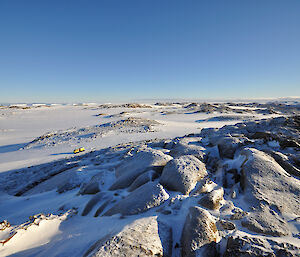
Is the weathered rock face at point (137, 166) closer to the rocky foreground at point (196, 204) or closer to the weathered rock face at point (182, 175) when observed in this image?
the rocky foreground at point (196, 204)

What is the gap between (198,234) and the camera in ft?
6.35

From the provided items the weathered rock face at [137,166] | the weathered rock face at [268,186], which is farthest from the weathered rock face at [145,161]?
the weathered rock face at [268,186]

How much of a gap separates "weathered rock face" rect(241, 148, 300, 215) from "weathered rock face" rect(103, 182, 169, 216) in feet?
4.66

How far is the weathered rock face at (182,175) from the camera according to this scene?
3055mm

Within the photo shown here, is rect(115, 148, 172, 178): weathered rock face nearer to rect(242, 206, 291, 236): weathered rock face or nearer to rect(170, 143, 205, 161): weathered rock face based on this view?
rect(170, 143, 205, 161): weathered rock face

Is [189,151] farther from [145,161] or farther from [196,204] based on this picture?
[196,204]

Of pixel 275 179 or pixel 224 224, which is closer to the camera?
pixel 224 224

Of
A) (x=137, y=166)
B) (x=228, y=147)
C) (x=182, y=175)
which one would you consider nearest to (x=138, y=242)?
(x=182, y=175)

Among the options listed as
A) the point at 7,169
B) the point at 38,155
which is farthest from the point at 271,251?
the point at 38,155

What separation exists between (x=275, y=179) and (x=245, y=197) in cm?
75

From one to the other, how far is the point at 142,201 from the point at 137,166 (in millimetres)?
1401

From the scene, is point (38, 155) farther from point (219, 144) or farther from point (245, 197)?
point (245, 197)

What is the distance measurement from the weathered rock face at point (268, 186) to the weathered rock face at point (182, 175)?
0.84m

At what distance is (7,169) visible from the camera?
6.55m
